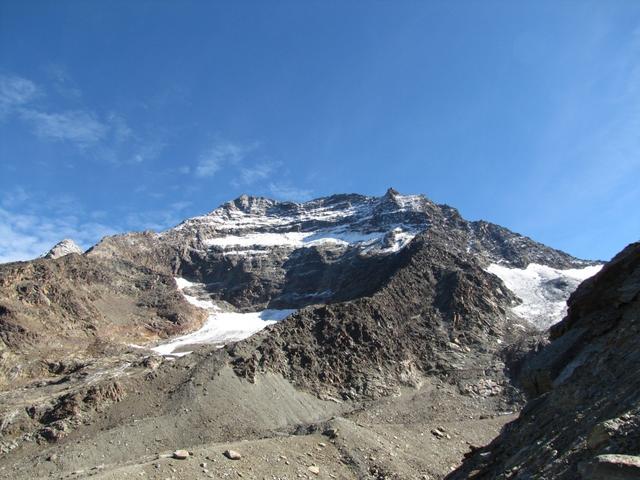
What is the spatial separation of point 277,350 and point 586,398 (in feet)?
189

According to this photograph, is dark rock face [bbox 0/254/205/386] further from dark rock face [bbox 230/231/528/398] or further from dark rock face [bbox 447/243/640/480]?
dark rock face [bbox 447/243/640/480]

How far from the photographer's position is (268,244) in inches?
7421

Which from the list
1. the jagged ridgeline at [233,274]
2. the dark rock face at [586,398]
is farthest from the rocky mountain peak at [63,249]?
the dark rock face at [586,398]

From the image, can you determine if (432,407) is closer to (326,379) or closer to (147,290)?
(326,379)

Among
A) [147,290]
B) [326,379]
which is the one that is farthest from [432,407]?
[147,290]

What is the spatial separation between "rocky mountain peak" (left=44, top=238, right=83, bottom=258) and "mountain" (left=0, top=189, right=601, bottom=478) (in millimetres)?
17449

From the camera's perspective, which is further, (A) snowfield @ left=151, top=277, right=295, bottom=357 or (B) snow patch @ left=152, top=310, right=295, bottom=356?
(A) snowfield @ left=151, top=277, right=295, bottom=357

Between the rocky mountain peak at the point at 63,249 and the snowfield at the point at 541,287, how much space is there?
127011 mm

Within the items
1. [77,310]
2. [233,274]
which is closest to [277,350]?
[77,310]

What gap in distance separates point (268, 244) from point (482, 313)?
10194cm

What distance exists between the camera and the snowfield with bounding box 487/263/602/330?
380 ft

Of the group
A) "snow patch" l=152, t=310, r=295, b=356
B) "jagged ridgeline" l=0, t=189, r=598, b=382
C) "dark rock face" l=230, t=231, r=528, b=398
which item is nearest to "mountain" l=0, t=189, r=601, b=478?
"dark rock face" l=230, t=231, r=528, b=398

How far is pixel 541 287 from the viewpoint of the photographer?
13825 centimetres

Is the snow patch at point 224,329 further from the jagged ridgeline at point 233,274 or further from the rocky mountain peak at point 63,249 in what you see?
the rocky mountain peak at point 63,249
